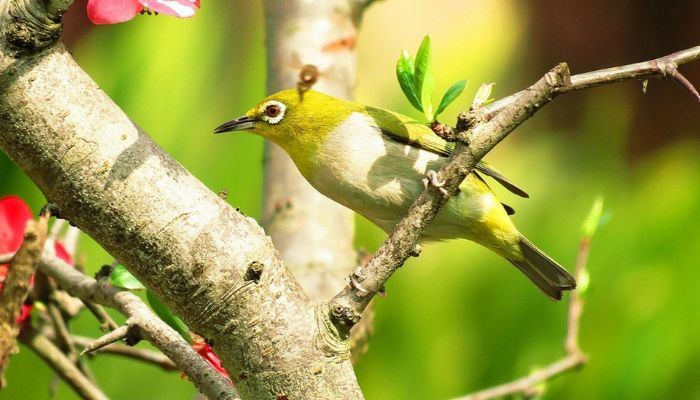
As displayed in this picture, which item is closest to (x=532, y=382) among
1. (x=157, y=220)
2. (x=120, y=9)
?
(x=157, y=220)

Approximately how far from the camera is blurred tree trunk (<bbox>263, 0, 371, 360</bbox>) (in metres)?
1.57

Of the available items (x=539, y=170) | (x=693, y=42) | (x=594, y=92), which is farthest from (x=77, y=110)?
(x=693, y=42)

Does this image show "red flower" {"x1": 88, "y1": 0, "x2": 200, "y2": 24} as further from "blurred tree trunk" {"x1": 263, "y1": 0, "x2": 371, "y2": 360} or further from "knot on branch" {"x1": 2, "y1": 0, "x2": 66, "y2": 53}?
"blurred tree trunk" {"x1": 263, "y1": 0, "x2": 371, "y2": 360}

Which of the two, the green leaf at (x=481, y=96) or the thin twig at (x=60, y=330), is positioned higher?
the green leaf at (x=481, y=96)

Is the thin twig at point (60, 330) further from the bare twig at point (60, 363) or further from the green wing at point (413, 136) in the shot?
the green wing at point (413, 136)

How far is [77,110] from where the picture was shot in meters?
0.83

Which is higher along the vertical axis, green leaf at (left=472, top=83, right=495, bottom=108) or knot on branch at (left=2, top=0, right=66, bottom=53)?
green leaf at (left=472, top=83, right=495, bottom=108)

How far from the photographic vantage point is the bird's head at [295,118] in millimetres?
1626

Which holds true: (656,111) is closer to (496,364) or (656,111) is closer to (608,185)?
(608,185)

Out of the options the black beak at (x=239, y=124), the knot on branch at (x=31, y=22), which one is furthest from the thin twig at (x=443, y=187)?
the black beak at (x=239, y=124)

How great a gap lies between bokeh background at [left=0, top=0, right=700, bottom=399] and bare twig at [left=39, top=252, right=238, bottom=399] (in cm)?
108

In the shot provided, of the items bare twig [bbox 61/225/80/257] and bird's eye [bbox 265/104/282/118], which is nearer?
bare twig [bbox 61/225/80/257]

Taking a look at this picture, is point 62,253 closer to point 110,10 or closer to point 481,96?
point 110,10

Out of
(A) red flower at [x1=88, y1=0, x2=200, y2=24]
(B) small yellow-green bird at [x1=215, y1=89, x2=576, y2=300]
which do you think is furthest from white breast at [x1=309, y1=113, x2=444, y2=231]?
(A) red flower at [x1=88, y1=0, x2=200, y2=24]
